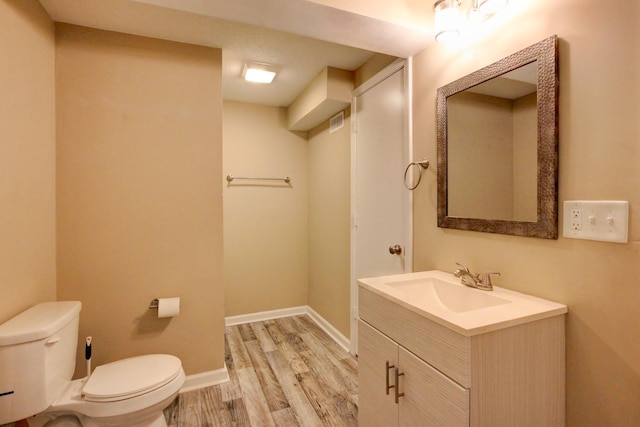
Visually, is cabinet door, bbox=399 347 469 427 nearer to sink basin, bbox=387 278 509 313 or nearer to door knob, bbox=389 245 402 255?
sink basin, bbox=387 278 509 313

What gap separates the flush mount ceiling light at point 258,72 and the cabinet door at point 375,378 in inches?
77.1

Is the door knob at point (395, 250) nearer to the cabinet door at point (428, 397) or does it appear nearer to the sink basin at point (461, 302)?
the sink basin at point (461, 302)

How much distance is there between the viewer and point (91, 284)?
1.85m

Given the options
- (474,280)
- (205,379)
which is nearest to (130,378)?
→ (205,379)

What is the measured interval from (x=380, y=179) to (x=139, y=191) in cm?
157

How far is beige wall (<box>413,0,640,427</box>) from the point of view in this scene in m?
0.90

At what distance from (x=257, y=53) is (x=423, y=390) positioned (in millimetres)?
2210

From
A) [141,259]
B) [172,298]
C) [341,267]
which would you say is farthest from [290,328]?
[141,259]

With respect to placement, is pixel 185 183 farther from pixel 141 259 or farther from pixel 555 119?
pixel 555 119

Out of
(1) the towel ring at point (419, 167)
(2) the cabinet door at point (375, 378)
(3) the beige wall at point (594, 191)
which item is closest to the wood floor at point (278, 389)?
(2) the cabinet door at point (375, 378)

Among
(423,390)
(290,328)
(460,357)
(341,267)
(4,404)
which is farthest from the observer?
(290,328)

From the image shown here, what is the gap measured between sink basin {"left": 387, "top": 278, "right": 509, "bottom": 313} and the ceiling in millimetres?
1204

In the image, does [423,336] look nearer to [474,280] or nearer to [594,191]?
[474,280]

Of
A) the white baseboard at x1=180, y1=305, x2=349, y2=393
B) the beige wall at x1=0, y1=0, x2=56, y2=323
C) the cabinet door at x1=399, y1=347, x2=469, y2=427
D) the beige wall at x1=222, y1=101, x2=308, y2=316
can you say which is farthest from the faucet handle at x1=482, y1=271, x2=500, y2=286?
the beige wall at x1=222, y1=101, x2=308, y2=316
